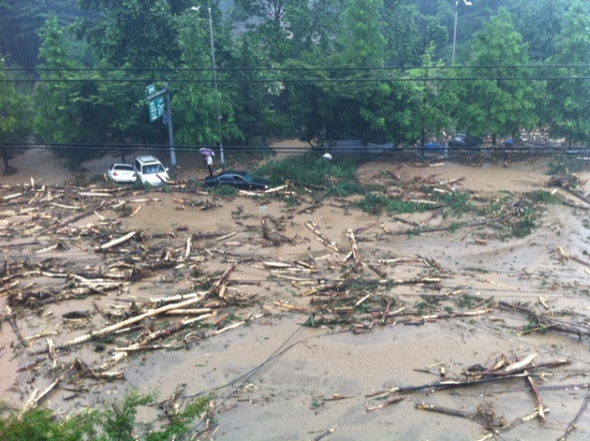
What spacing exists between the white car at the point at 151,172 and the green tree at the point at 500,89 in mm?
15774

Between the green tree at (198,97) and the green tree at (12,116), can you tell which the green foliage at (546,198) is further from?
the green tree at (12,116)

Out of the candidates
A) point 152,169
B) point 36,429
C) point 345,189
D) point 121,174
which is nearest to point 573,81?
point 345,189

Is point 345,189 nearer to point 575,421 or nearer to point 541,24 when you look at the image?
point 575,421

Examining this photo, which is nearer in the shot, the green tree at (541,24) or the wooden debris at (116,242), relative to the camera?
the wooden debris at (116,242)

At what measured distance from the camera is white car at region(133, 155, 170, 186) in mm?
28359

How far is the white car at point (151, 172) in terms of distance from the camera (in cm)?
2836

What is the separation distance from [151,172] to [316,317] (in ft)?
51.1

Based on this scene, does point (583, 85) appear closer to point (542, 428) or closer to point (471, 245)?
point (471, 245)

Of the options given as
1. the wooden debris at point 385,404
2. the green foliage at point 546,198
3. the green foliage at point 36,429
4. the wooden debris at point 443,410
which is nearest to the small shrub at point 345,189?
the green foliage at point 546,198

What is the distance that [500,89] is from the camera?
29.5 m

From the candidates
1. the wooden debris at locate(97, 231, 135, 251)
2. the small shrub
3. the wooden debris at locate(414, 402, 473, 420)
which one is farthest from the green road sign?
the wooden debris at locate(414, 402, 473, 420)

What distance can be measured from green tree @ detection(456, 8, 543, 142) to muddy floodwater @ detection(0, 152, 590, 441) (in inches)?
250

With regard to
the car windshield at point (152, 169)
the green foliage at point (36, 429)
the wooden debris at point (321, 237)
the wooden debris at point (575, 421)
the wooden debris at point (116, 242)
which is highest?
the green foliage at point (36, 429)

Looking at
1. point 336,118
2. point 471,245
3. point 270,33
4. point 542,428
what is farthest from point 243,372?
point 270,33
